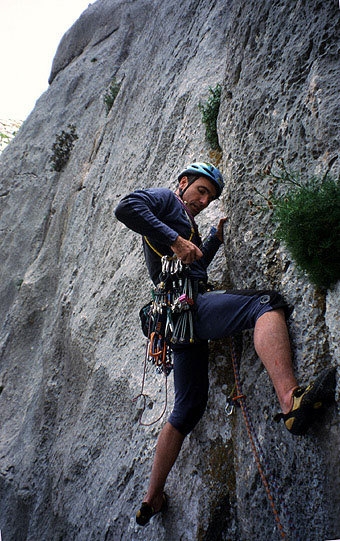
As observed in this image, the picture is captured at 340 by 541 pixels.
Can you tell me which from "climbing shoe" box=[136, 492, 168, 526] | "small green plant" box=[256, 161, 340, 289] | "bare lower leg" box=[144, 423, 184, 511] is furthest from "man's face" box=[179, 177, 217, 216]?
"climbing shoe" box=[136, 492, 168, 526]

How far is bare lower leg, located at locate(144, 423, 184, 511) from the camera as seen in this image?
291 cm

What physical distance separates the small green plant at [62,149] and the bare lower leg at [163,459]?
10.4 metres

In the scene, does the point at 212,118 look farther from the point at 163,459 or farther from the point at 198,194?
the point at 163,459

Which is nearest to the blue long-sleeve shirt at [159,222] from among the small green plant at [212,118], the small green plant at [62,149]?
the small green plant at [212,118]

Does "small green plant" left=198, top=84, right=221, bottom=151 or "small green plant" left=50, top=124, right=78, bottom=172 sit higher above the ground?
"small green plant" left=50, top=124, right=78, bottom=172

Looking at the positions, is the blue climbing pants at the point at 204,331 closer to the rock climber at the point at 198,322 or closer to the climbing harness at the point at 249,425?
the rock climber at the point at 198,322

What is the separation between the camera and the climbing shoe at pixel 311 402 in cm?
209

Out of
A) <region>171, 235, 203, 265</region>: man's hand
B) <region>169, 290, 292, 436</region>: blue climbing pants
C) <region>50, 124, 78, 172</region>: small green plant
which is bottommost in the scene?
<region>169, 290, 292, 436</region>: blue climbing pants

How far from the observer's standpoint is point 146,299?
464 centimetres

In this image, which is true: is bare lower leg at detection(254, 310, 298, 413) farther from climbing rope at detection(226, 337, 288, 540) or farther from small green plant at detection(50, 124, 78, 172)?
small green plant at detection(50, 124, 78, 172)

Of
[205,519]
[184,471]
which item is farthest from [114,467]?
[205,519]

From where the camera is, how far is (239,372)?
303cm

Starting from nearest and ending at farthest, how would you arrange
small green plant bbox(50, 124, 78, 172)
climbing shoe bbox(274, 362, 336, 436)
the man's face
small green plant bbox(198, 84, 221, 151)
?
climbing shoe bbox(274, 362, 336, 436), the man's face, small green plant bbox(198, 84, 221, 151), small green plant bbox(50, 124, 78, 172)

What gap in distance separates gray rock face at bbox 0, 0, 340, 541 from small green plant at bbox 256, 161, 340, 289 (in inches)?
5.7
